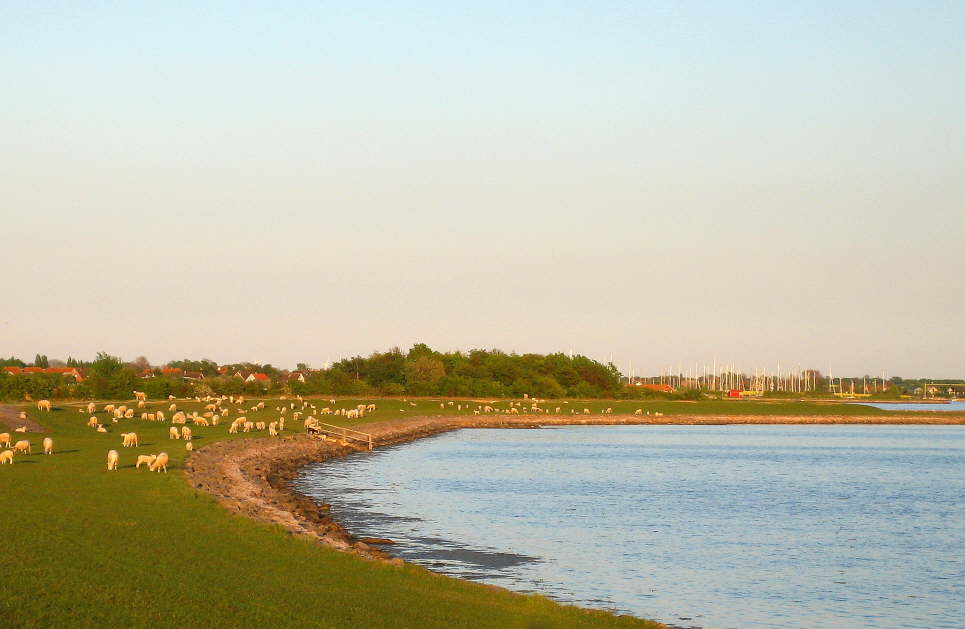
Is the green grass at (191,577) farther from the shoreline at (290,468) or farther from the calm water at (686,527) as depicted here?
the calm water at (686,527)

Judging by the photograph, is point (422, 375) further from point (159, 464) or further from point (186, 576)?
point (186, 576)

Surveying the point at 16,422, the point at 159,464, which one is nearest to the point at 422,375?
the point at 16,422

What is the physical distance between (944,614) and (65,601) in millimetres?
20504

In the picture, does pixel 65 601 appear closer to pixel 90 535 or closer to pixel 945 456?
pixel 90 535

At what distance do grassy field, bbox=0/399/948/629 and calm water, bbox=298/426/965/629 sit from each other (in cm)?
434

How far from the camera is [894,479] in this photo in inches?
2459

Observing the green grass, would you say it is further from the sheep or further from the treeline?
the treeline

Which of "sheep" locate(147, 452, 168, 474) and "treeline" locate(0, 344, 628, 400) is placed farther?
"treeline" locate(0, 344, 628, 400)

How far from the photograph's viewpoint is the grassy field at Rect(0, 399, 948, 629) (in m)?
16.4

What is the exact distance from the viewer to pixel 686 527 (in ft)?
127

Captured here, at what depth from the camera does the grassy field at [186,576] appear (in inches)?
647

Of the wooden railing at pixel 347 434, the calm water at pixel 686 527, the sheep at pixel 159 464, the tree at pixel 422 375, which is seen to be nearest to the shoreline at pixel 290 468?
the sheep at pixel 159 464

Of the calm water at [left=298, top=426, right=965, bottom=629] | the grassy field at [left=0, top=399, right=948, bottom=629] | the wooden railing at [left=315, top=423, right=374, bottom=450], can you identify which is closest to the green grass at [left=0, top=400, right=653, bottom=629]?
the grassy field at [left=0, top=399, right=948, bottom=629]

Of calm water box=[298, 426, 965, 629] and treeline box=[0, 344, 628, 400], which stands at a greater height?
treeline box=[0, 344, 628, 400]
